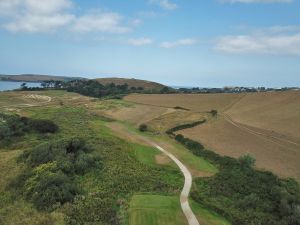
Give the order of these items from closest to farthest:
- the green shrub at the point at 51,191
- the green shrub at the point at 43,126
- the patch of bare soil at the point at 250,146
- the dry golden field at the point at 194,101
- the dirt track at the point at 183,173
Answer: the dirt track at the point at 183,173 → the green shrub at the point at 51,191 → the patch of bare soil at the point at 250,146 → the green shrub at the point at 43,126 → the dry golden field at the point at 194,101

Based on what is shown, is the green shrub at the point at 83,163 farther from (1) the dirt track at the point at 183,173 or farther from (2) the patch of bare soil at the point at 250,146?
(2) the patch of bare soil at the point at 250,146

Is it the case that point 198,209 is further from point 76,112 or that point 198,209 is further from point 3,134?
point 76,112

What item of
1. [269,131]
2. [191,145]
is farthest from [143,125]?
[269,131]

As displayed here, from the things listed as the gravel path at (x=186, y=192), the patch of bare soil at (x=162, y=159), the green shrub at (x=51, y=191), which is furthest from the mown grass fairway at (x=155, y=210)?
the patch of bare soil at (x=162, y=159)

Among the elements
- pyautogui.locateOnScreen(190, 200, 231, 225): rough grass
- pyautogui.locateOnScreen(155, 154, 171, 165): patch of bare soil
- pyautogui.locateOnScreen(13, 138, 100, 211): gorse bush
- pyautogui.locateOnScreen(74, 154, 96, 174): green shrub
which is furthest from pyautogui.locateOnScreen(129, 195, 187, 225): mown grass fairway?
pyautogui.locateOnScreen(155, 154, 171, 165): patch of bare soil

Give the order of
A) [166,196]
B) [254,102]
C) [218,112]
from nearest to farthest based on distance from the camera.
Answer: [166,196]
[218,112]
[254,102]
